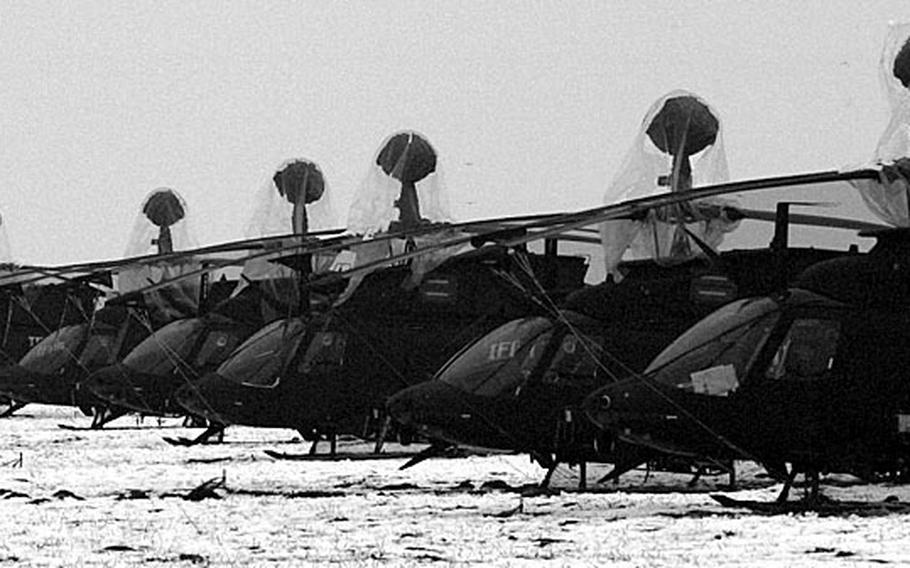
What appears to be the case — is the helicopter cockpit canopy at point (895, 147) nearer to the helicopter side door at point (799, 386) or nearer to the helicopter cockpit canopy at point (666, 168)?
the helicopter side door at point (799, 386)

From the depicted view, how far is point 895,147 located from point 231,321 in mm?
11682

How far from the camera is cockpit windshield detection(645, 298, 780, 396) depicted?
1290 cm

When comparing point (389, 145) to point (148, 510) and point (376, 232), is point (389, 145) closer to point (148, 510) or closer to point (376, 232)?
point (376, 232)

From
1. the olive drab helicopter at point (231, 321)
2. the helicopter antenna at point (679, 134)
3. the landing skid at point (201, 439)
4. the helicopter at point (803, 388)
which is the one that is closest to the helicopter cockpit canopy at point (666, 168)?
the helicopter antenna at point (679, 134)

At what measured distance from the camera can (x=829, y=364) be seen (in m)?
12.8

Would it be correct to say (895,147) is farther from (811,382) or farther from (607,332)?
(607,332)

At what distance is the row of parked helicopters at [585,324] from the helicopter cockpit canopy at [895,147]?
0.07 ft

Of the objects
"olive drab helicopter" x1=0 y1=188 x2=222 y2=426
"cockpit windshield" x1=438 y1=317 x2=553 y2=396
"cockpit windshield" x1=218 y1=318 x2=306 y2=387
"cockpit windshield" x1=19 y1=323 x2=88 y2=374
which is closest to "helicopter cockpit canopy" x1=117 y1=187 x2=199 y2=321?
"olive drab helicopter" x1=0 y1=188 x2=222 y2=426

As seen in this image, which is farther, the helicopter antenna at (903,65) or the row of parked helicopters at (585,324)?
the helicopter antenna at (903,65)


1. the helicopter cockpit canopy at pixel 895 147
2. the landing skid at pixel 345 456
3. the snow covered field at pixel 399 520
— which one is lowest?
the snow covered field at pixel 399 520

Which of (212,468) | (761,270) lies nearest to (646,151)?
(761,270)

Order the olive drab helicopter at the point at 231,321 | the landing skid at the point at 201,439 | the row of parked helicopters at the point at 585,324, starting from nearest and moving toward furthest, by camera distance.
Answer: the row of parked helicopters at the point at 585,324
the olive drab helicopter at the point at 231,321
the landing skid at the point at 201,439

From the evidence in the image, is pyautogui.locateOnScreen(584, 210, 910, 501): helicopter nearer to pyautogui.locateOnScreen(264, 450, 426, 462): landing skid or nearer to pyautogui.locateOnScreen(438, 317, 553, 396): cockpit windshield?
pyautogui.locateOnScreen(438, 317, 553, 396): cockpit windshield

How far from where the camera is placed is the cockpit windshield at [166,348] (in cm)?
2300
